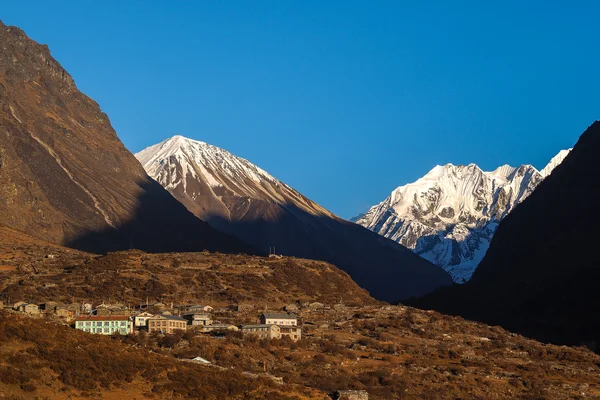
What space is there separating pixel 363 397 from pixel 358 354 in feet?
87.8

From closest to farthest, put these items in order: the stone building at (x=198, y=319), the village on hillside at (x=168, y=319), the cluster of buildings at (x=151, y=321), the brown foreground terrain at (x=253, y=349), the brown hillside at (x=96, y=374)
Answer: the brown hillside at (x=96, y=374) → the brown foreground terrain at (x=253, y=349) → the cluster of buildings at (x=151, y=321) → the village on hillside at (x=168, y=319) → the stone building at (x=198, y=319)

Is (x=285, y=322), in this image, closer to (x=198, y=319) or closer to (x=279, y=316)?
(x=279, y=316)

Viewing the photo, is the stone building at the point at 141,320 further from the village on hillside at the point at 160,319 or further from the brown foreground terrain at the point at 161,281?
the brown foreground terrain at the point at 161,281

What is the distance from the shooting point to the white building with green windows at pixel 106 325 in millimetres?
122688

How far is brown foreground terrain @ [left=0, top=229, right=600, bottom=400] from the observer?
89625 mm

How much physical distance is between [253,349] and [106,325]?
1517cm

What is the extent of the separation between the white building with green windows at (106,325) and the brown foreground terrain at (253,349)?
7.89ft

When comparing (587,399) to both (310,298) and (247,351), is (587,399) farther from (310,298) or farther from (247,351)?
(310,298)

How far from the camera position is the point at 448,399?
4387 inches

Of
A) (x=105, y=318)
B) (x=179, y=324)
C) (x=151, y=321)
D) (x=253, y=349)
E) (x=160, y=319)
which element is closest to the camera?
→ (x=253, y=349)

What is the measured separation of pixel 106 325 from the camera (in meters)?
124

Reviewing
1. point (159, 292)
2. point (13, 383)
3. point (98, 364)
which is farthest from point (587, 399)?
point (159, 292)

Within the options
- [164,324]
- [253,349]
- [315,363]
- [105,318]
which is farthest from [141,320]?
[315,363]

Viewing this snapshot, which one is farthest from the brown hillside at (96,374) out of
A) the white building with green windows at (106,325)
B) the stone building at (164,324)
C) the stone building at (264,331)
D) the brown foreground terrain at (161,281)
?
the brown foreground terrain at (161,281)
